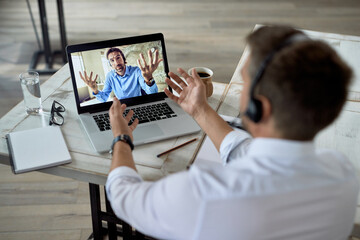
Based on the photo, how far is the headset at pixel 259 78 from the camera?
775 millimetres

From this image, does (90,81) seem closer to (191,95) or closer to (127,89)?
(127,89)

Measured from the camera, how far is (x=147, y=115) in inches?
57.7

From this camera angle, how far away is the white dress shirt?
76 centimetres

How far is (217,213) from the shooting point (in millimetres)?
765

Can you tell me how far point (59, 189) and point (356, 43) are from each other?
1.71m

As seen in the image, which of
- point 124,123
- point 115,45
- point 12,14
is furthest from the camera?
point 12,14

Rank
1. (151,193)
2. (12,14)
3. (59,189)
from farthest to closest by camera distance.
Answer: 1. (12,14)
2. (59,189)
3. (151,193)

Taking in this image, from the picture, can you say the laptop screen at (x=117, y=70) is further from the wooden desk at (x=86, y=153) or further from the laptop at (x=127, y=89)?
the wooden desk at (x=86, y=153)

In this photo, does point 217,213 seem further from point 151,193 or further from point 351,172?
point 351,172

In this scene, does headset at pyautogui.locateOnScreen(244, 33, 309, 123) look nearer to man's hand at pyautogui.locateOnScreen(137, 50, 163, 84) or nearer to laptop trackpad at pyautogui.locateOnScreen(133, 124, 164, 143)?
laptop trackpad at pyautogui.locateOnScreen(133, 124, 164, 143)

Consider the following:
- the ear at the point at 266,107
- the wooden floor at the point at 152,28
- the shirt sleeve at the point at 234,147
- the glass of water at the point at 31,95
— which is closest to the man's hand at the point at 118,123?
the shirt sleeve at the point at 234,147

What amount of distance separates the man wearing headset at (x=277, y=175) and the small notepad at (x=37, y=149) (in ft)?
1.55

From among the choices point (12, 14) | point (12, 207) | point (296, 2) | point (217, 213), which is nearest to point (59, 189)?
point (12, 207)

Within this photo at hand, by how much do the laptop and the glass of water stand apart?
0.17 meters
